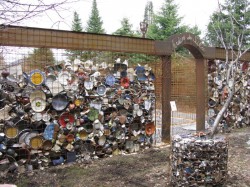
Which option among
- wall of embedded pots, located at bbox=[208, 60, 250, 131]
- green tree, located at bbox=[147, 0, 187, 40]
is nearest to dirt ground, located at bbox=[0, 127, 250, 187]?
wall of embedded pots, located at bbox=[208, 60, 250, 131]

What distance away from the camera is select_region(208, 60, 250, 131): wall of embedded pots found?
767 cm

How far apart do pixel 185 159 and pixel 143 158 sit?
1.66 metres

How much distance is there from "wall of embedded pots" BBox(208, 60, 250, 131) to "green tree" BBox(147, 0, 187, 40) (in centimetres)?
1114

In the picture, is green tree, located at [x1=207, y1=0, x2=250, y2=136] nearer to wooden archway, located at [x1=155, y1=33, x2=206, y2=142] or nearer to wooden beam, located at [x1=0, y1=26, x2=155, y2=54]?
wooden archway, located at [x1=155, y1=33, x2=206, y2=142]

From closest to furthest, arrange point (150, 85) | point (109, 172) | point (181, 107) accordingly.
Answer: point (109, 172), point (150, 85), point (181, 107)

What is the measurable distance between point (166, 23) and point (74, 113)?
15522 mm

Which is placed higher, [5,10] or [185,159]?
[5,10]

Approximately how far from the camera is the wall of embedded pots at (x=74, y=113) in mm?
4352

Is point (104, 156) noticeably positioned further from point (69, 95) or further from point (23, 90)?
point (23, 90)

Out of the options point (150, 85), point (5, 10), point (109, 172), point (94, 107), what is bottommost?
point (109, 172)

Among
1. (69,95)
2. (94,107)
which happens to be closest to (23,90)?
(69,95)

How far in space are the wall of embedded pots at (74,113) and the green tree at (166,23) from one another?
13880 mm

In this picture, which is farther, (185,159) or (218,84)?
(218,84)

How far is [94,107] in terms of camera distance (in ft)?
16.6
